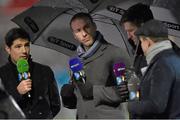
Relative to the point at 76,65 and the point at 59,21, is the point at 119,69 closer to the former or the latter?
the point at 76,65

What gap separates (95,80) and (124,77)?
419mm

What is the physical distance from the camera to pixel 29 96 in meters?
5.39

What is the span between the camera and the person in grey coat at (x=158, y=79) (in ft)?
14.5

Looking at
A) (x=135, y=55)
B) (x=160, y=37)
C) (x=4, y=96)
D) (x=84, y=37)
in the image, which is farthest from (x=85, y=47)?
(x=4, y=96)

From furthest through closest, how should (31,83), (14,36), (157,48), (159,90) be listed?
1. (14,36)
2. (31,83)
3. (157,48)
4. (159,90)

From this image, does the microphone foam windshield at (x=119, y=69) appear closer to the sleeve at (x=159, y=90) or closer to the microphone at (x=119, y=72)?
the microphone at (x=119, y=72)

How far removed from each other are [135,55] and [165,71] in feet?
2.89

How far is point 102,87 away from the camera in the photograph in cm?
511

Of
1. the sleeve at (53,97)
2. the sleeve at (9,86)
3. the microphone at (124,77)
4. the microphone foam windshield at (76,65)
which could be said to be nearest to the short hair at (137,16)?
the microphone at (124,77)

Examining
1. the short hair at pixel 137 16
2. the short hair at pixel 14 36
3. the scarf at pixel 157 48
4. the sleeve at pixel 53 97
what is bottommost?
the sleeve at pixel 53 97

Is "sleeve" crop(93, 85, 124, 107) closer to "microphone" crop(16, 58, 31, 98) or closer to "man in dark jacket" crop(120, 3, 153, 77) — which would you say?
"man in dark jacket" crop(120, 3, 153, 77)

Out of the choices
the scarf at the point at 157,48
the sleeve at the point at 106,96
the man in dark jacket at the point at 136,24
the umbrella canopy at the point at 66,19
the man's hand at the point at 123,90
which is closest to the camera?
the scarf at the point at 157,48

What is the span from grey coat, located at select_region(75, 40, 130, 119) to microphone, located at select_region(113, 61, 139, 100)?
178mm

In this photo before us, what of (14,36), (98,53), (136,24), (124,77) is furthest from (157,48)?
(14,36)
